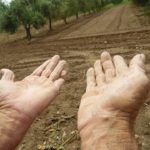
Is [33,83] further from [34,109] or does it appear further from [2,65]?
[2,65]

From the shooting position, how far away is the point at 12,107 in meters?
3.18

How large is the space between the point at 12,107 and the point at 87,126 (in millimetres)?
846

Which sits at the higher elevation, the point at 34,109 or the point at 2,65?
the point at 34,109

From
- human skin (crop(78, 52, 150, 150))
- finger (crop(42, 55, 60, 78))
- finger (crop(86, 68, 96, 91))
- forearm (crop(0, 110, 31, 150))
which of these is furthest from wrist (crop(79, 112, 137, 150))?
finger (crop(42, 55, 60, 78))

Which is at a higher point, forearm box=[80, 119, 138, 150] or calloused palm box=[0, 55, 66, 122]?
calloused palm box=[0, 55, 66, 122]

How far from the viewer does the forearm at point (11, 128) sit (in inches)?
115

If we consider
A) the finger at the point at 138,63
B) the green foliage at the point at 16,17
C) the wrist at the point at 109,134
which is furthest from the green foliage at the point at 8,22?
the wrist at the point at 109,134

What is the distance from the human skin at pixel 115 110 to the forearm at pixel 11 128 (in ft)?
1.91

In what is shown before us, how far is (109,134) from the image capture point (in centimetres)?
248

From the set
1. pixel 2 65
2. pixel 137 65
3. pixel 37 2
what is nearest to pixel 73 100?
pixel 137 65

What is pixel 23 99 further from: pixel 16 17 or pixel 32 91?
pixel 16 17

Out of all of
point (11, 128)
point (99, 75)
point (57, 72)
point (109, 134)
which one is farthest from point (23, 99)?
point (109, 134)

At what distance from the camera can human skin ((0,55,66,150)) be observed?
2988 mm

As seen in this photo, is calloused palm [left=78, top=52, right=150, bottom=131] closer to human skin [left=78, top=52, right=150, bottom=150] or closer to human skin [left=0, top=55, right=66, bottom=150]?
human skin [left=78, top=52, right=150, bottom=150]
